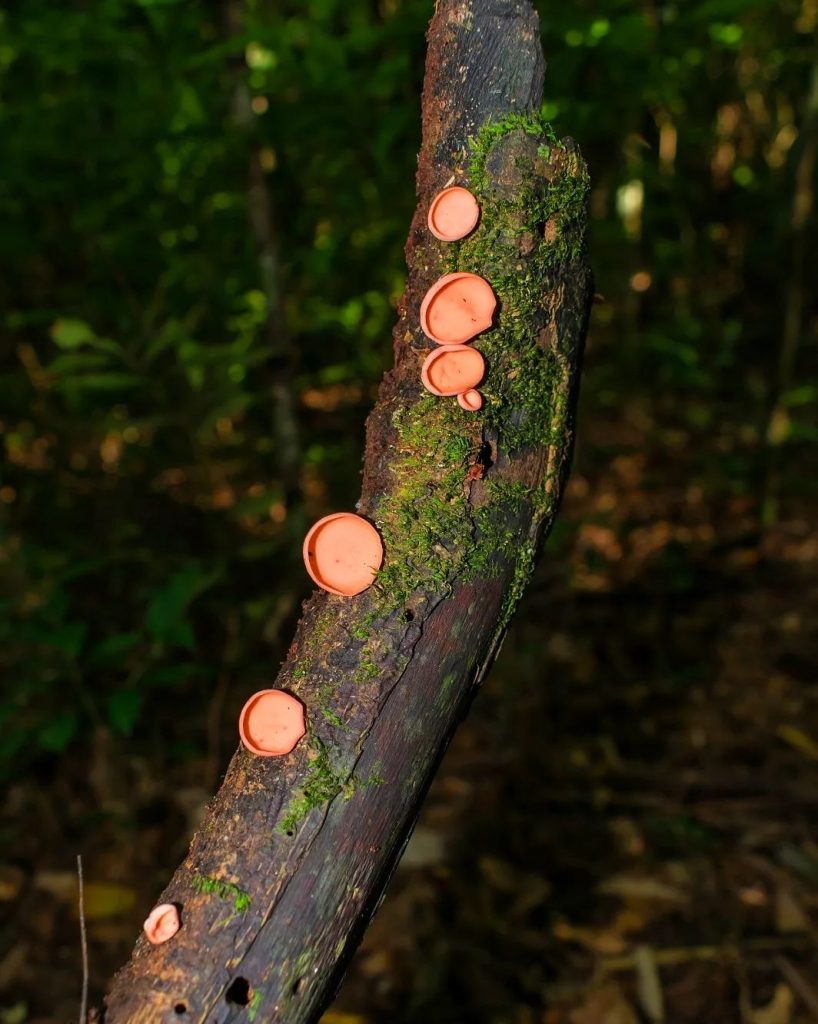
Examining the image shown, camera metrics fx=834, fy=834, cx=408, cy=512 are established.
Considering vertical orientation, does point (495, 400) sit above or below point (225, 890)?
above

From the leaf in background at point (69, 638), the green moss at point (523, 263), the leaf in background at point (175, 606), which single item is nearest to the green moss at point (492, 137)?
the green moss at point (523, 263)

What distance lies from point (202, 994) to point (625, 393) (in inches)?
146

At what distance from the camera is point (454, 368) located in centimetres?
102

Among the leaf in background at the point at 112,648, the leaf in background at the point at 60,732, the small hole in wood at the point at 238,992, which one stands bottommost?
the leaf in background at the point at 60,732

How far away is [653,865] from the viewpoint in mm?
2398

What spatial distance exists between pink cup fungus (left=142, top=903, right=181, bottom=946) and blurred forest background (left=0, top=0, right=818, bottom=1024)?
96 cm

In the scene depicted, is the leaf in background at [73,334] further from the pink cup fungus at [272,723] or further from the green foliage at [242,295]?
the pink cup fungus at [272,723]

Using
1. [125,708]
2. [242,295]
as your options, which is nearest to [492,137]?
[125,708]

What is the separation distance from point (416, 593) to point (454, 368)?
28 centimetres

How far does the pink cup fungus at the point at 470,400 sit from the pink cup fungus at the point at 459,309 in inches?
2.5

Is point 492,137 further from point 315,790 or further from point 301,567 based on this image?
point 301,567

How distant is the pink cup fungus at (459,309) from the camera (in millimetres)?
1022

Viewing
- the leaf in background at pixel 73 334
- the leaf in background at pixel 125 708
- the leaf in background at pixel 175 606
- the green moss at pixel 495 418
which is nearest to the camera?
the green moss at pixel 495 418

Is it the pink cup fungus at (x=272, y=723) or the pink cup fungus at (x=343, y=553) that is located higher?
the pink cup fungus at (x=343, y=553)
